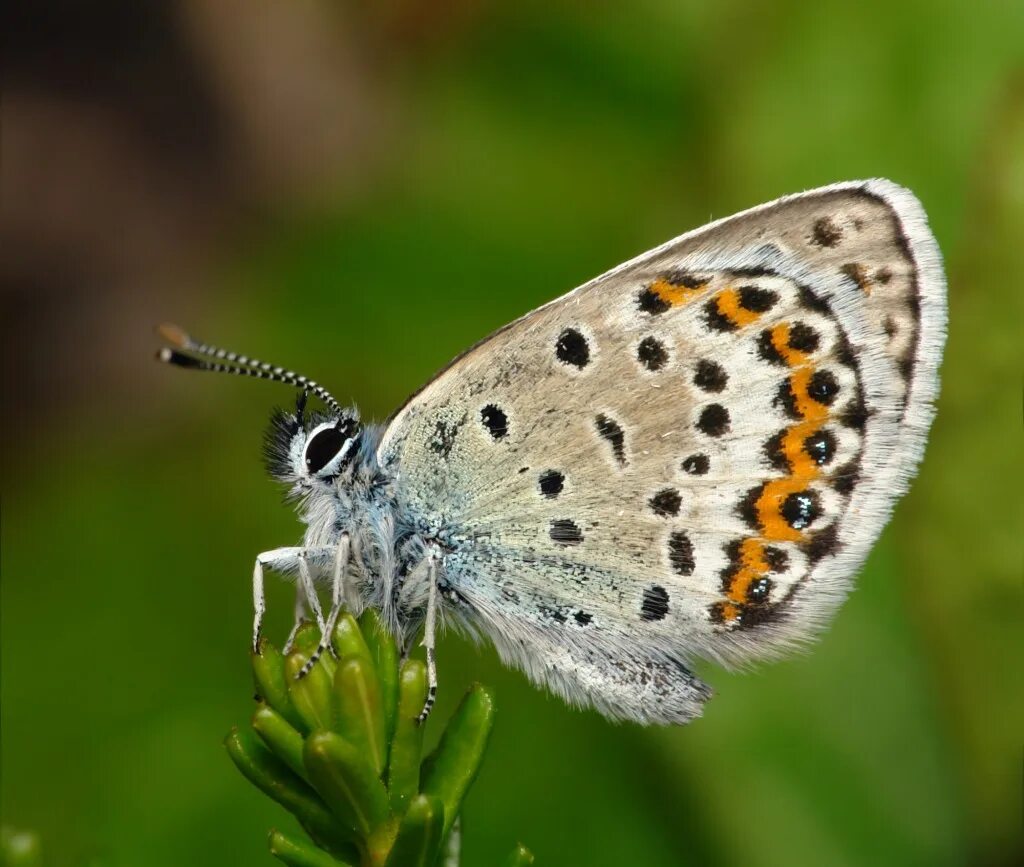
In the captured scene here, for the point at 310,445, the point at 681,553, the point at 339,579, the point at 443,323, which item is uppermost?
the point at 443,323

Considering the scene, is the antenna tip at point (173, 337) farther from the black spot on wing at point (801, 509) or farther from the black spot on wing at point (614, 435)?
the black spot on wing at point (801, 509)

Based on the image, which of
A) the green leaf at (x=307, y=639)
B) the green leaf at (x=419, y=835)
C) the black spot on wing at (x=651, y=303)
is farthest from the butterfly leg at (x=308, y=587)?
the black spot on wing at (x=651, y=303)

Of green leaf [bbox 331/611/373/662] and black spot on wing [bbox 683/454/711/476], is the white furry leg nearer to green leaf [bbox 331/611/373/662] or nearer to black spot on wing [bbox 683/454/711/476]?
green leaf [bbox 331/611/373/662]

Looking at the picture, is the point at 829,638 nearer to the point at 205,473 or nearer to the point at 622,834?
the point at 622,834

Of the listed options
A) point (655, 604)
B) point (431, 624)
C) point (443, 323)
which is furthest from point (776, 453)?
point (443, 323)

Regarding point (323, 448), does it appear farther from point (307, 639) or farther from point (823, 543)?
point (823, 543)

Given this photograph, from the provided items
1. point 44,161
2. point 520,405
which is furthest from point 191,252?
point 520,405
